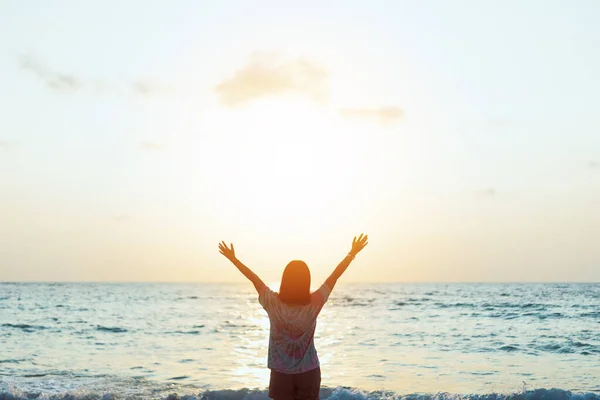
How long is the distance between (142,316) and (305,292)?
3813 centimetres

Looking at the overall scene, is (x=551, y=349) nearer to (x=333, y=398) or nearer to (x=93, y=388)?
(x=333, y=398)

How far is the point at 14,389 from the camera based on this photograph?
14789 mm

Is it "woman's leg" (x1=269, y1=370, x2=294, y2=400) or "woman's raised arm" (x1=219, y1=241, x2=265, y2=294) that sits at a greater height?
"woman's raised arm" (x1=219, y1=241, x2=265, y2=294)

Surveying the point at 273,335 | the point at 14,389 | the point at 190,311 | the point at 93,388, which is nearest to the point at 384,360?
the point at 93,388

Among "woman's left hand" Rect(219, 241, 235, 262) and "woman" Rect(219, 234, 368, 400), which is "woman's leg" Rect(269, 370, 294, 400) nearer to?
"woman" Rect(219, 234, 368, 400)

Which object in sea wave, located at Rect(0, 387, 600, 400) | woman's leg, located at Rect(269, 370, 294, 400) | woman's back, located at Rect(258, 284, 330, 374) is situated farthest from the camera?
sea wave, located at Rect(0, 387, 600, 400)

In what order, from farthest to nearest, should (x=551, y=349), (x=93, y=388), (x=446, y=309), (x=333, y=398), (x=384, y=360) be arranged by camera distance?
(x=446, y=309), (x=551, y=349), (x=384, y=360), (x=93, y=388), (x=333, y=398)

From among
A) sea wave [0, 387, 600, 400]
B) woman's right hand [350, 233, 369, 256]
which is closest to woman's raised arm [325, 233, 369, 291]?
woman's right hand [350, 233, 369, 256]

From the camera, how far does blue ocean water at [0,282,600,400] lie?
16.4m

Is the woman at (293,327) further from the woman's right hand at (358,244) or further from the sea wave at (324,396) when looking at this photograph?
the sea wave at (324,396)

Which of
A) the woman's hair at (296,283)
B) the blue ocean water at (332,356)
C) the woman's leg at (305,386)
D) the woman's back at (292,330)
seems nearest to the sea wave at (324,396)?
the blue ocean water at (332,356)

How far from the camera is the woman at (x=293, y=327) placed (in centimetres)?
570

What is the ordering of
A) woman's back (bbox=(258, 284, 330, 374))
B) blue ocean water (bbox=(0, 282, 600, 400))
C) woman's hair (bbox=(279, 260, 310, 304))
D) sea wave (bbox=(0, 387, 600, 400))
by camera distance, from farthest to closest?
blue ocean water (bbox=(0, 282, 600, 400))
sea wave (bbox=(0, 387, 600, 400))
woman's back (bbox=(258, 284, 330, 374))
woman's hair (bbox=(279, 260, 310, 304))

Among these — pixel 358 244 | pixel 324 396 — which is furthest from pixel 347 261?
pixel 324 396
